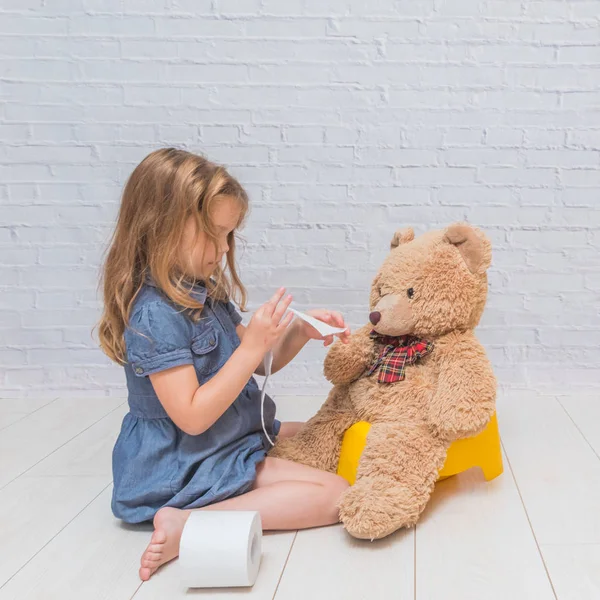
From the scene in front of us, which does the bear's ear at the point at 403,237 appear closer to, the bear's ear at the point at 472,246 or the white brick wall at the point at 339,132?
the bear's ear at the point at 472,246

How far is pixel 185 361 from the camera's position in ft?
3.46

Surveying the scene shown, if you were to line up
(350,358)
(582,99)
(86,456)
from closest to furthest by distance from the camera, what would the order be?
(350,358)
(86,456)
(582,99)

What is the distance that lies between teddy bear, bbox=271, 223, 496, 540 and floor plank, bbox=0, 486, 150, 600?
0.29 metres

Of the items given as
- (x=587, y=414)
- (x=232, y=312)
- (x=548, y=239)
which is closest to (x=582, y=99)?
(x=548, y=239)

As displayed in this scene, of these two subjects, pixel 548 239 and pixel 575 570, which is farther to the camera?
pixel 548 239

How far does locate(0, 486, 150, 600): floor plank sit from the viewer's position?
0.91 meters

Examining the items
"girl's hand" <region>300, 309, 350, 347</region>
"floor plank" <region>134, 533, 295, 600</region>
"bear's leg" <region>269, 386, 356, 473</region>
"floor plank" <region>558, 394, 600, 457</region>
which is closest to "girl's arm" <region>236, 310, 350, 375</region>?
"girl's hand" <region>300, 309, 350, 347</region>

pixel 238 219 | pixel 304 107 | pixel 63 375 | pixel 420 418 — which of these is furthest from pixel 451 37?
pixel 63 375

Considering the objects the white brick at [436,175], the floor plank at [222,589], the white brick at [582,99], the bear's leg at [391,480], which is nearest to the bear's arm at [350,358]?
the bear's leg at [391,480]

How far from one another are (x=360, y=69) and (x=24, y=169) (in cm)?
84

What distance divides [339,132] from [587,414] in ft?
2.79

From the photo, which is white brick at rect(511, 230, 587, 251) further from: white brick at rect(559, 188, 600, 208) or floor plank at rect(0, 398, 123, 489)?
floor plank at rect(0, 398, 123, 489)

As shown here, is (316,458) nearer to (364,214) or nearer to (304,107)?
(364,214)

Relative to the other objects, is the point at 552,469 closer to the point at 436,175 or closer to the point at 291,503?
the point at 291,503
